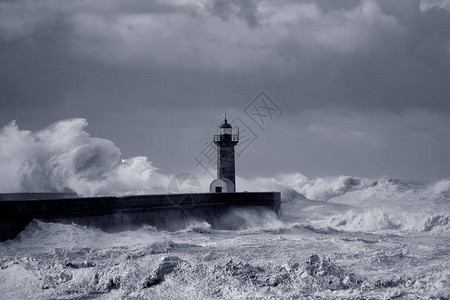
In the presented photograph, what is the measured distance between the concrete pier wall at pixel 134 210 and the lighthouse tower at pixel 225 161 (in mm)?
1405

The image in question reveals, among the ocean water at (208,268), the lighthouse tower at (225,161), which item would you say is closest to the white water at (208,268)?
the ocean water at (208,268)

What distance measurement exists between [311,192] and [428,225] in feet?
52.8

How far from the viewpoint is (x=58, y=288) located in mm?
7281

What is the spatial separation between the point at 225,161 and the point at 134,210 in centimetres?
595

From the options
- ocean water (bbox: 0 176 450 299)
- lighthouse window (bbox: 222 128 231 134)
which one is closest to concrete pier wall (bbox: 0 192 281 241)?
ocean water (bbox: 0 176 450 299)

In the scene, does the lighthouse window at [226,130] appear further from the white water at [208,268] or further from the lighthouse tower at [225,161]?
the white water at [208,268]

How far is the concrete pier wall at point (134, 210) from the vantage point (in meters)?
11.5

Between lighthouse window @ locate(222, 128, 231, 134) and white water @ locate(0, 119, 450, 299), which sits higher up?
lighthouse window @ locate(222, 128, 231, 134)

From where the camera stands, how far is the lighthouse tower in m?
19.5

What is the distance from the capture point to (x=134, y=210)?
46.7 feet

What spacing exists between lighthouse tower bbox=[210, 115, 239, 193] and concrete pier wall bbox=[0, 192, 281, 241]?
4.61 feet

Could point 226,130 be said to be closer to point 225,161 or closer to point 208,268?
point 225,161

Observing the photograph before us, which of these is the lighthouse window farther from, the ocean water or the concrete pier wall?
the ocean water

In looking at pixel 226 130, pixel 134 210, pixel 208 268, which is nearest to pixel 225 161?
pixel 226 130
